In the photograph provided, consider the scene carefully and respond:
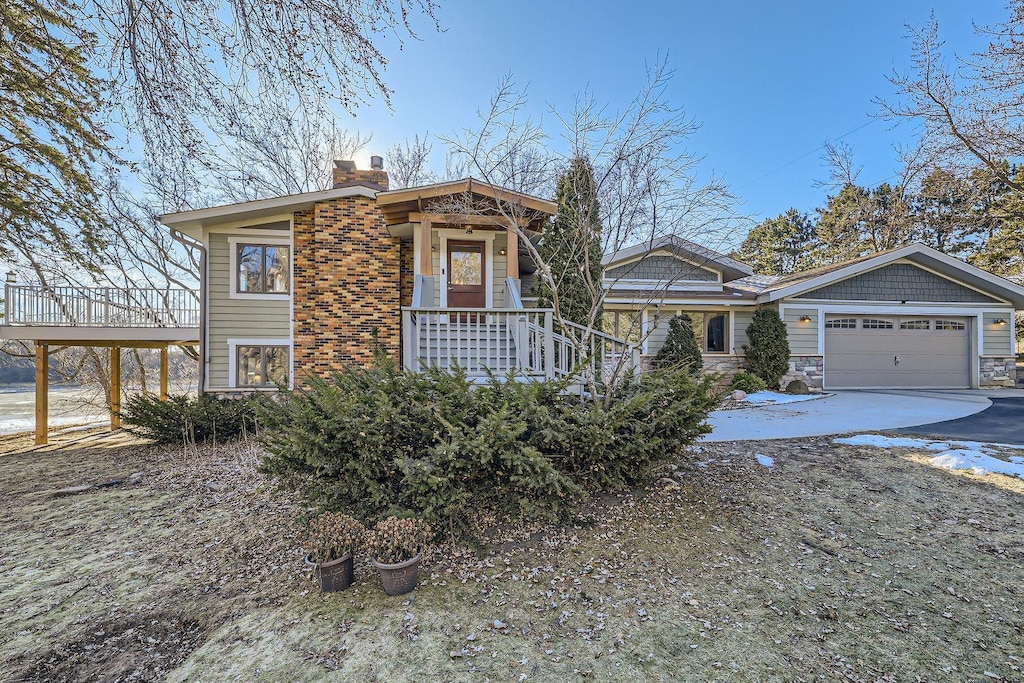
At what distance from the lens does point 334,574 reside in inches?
129

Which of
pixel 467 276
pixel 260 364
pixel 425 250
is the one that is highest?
pixel 425 250

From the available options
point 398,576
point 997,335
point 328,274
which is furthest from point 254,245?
point 997,335

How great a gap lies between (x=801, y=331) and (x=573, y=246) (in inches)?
412

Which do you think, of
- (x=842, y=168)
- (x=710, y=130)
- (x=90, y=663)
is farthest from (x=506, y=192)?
(x=842, y=168)

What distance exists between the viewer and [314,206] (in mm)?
9695

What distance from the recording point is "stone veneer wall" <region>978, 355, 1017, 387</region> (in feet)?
43.3

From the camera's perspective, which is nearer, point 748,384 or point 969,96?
point 969,96

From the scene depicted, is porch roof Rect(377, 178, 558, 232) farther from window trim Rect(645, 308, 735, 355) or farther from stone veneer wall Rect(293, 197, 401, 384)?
window trim Rect(645, 308, 735, 355)

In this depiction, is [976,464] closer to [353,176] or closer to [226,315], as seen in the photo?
[353,176]

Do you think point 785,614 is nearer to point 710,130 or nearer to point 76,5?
point 710,130

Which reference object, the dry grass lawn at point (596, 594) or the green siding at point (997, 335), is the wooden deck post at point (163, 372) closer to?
the dry grass lawn at point (596, 594)

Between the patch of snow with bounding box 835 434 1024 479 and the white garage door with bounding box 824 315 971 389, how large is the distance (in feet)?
24.8

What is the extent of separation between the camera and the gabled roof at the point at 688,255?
18.6 feet

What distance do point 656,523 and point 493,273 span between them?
247 inches
